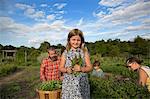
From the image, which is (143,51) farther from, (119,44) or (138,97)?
(138,97)

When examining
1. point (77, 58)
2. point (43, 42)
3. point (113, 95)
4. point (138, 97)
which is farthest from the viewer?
point (43, 42)

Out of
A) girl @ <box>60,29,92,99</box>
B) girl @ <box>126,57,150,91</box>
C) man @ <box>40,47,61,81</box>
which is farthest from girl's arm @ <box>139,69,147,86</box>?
man @ <box>40,47,61,81</box>

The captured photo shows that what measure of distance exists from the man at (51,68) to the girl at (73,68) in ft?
2.41

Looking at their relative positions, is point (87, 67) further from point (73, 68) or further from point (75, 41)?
Answer: point (75, 41)

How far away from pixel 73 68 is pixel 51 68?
91cm

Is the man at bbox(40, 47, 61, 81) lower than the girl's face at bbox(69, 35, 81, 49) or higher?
lower

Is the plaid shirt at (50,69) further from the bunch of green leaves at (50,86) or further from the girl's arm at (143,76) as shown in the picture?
the girl's arm at (143,76)

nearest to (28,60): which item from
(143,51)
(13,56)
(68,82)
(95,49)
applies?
(13,56)

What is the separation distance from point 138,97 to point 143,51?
571 centimetres

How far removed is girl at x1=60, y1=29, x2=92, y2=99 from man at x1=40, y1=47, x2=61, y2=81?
0.73m

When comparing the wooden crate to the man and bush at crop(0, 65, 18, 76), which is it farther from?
bush at crop(0, 65, 18, 76)

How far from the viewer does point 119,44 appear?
8516mm

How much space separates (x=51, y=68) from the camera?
10.9ft

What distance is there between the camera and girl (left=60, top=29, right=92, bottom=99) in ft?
8.11
